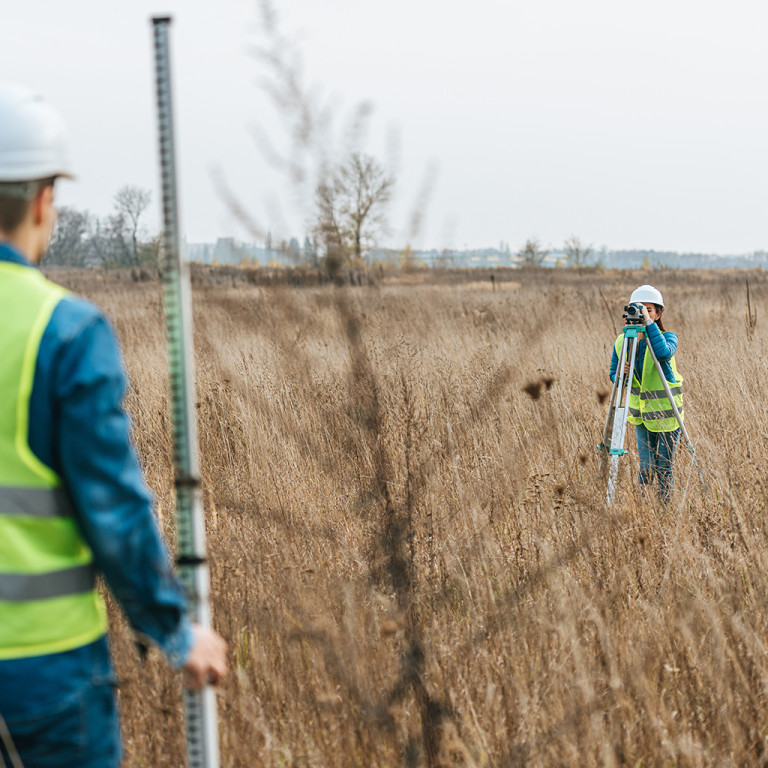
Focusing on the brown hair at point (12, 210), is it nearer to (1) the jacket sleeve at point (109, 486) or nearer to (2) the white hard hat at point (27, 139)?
(2) the white hard hat at point (27, 139)

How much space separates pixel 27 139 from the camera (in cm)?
119

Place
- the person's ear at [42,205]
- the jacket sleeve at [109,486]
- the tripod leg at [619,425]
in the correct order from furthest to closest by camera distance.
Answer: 1. the tripod leg at [619,425]
2. the person's ear at [42,205]
3. the jacket sleeve at [109,486]

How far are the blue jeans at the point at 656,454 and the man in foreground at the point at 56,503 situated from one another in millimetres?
3570

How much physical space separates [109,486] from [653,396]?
3958 mm

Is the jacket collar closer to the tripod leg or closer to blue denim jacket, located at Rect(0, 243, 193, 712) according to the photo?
blue denim jacket, located at Rect(0, 243, 193, 712)

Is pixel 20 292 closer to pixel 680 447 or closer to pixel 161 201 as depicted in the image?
pixel 161 201

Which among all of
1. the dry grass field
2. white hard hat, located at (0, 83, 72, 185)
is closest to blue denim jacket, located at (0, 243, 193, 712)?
white hard hat, located at (0, 83, 72, 185)

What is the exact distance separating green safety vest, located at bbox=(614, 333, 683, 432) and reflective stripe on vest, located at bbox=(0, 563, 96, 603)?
146 inches

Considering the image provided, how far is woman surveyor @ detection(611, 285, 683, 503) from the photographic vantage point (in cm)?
423

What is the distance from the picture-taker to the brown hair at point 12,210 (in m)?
1.21

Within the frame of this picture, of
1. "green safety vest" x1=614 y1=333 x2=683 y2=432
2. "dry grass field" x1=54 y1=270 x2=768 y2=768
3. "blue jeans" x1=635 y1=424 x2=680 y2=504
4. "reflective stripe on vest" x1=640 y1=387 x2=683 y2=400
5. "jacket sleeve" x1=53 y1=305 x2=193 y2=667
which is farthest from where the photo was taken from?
"reflective stripe on vest" x1=640 y1=387 x2=683 y2=400

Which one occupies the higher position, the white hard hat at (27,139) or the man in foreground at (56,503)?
the white hard hat at (27,139)

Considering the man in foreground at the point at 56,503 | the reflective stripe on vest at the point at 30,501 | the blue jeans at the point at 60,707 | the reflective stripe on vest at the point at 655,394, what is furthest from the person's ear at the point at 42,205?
the reflective stripe on vest at the point at 655,394

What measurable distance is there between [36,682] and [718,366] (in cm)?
641
